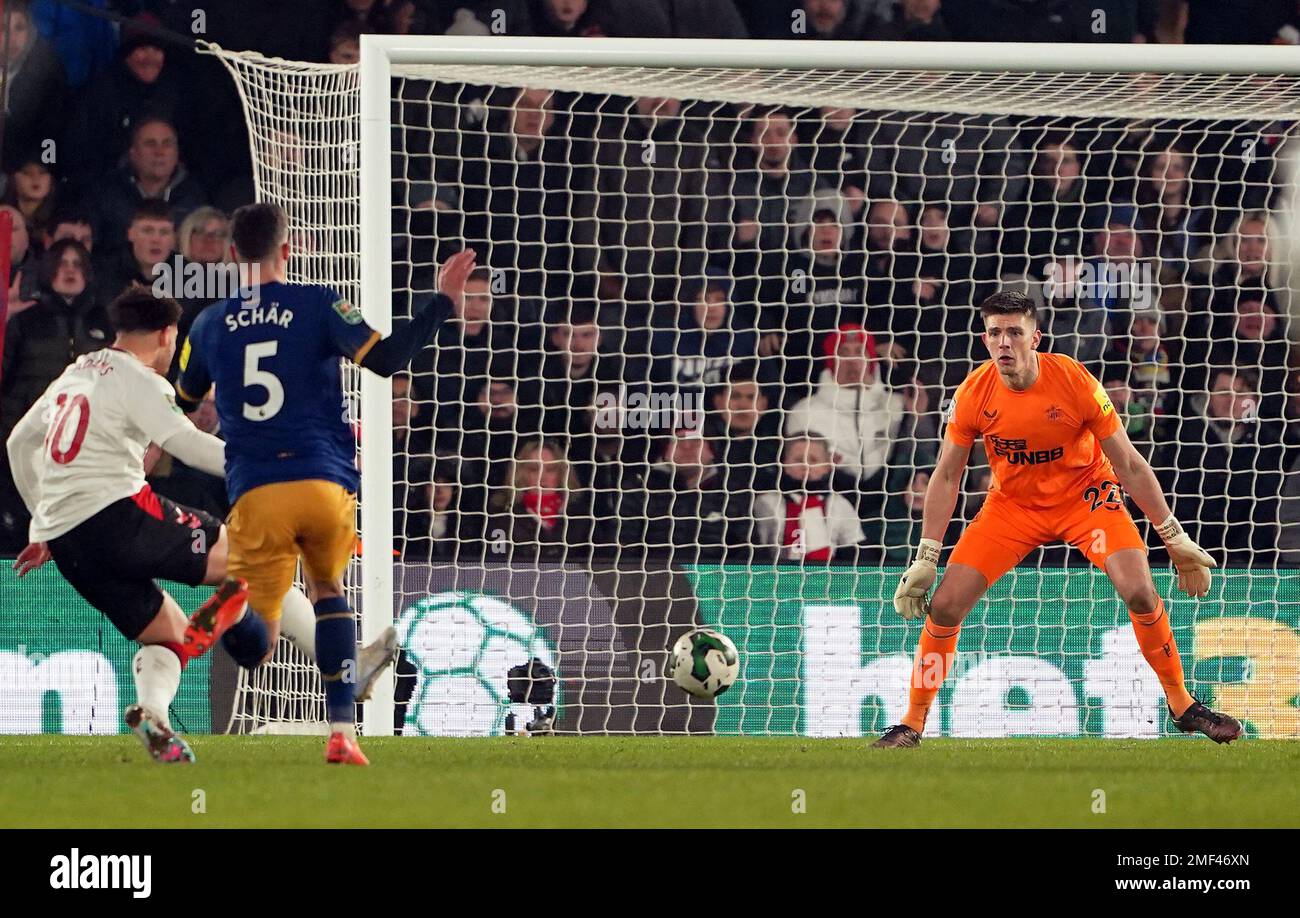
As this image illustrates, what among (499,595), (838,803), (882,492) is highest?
(882,492)

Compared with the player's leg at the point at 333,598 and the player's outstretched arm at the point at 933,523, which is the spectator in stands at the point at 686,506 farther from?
the player's leg at the point at 333,598

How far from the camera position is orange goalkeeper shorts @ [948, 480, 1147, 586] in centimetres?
683

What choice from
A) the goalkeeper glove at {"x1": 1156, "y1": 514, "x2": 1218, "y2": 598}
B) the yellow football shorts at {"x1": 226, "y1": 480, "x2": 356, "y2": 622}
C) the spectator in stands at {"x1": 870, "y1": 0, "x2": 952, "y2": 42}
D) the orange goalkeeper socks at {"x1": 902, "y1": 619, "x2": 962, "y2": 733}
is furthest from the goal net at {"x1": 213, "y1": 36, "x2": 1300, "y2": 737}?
the yellow football shorts at {"x1": 226, "y1": 480, "x2": 356, "y2": 622}

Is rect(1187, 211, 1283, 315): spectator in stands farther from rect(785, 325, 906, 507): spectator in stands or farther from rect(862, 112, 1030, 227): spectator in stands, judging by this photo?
rect(785, 325, 906, 507): spectator in stands

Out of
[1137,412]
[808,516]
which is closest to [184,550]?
[808,516]

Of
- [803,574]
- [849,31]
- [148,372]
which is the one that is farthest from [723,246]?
[148,372]

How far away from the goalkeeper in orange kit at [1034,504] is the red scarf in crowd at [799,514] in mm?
2002

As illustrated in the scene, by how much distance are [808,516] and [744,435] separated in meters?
0.56

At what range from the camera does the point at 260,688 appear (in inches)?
331

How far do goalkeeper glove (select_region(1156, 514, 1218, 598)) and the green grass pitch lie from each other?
609mm

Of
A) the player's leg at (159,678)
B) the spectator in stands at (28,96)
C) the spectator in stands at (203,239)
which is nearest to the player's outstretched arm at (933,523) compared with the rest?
the player's leg at (159,678)

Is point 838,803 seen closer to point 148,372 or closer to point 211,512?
point 148,372

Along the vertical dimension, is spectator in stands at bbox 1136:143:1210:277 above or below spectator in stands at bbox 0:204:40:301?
above

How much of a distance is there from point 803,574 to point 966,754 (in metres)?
2.08
